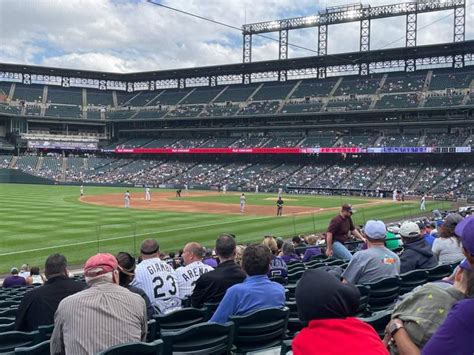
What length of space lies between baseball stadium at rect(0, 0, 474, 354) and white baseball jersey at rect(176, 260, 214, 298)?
1.1 inches

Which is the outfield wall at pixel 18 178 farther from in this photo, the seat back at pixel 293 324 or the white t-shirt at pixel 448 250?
the seat back at pixel 293 324

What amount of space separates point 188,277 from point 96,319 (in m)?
3.07

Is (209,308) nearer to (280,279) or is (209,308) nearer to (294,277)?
(280,279)

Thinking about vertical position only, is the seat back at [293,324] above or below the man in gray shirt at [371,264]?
below

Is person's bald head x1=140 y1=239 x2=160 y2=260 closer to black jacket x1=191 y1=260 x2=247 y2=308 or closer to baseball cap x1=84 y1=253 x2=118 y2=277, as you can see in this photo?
black jacket x1=191 y1=260 x2=247 y2=308

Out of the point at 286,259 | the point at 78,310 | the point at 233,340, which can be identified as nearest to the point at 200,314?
the point at 233,340

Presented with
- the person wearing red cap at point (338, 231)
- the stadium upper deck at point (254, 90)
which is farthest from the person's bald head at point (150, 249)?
the stadium upper deck at point (254, 90)

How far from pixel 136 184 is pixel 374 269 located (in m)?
68.9

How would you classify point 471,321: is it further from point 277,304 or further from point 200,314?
point 200,314

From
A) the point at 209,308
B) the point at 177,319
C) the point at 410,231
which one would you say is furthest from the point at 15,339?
the point at 410,231

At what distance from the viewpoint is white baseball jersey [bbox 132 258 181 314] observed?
246 inches

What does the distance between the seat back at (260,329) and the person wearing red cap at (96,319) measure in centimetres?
100

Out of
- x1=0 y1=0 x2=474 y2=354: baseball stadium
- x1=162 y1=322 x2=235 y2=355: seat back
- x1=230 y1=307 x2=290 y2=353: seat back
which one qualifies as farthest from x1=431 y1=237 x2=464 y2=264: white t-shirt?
x1=162 y1=322 x2=235 y2=355: seat back

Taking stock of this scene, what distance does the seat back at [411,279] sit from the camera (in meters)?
6.29
